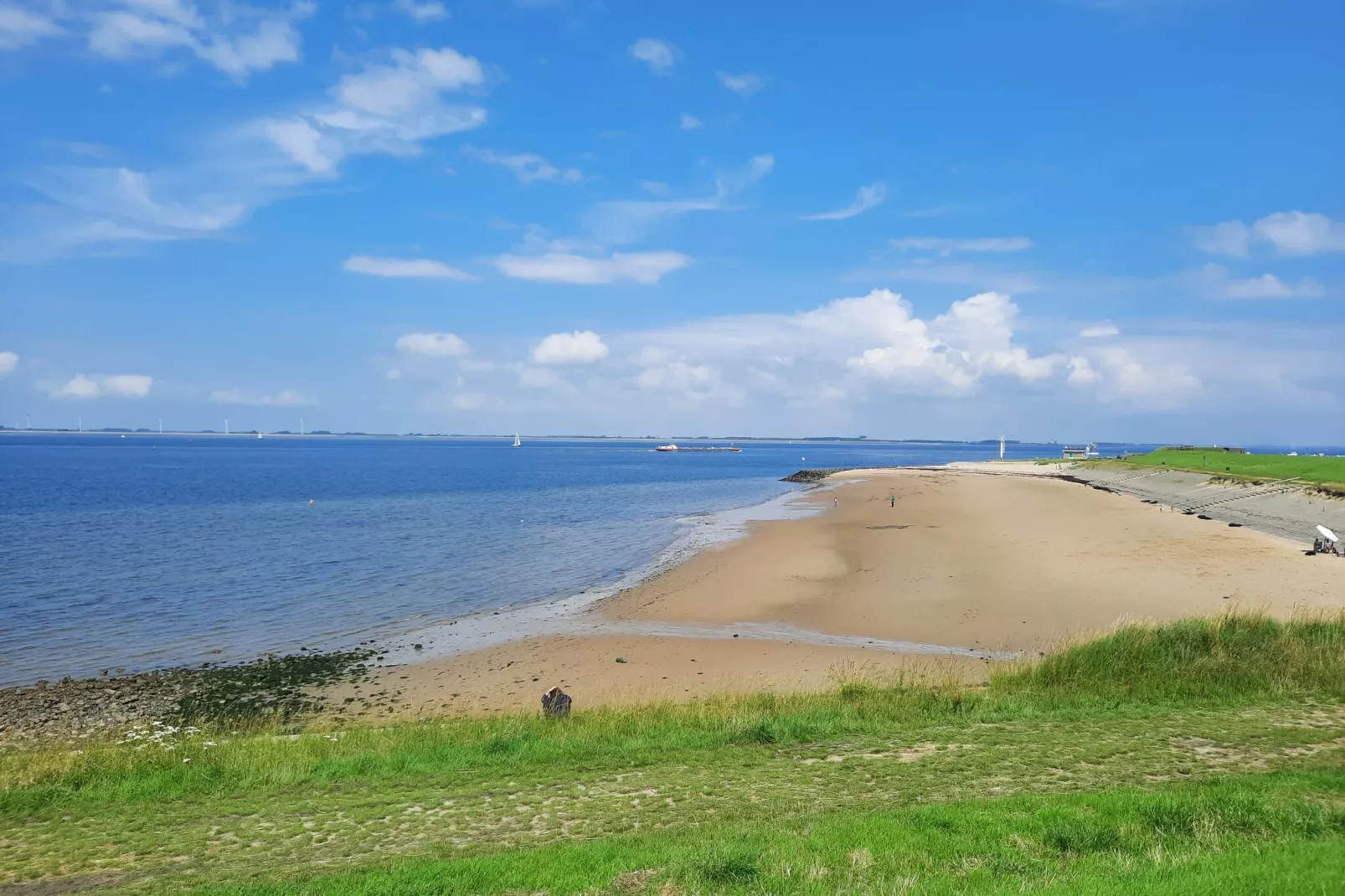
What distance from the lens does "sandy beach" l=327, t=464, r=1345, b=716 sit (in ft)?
68.5

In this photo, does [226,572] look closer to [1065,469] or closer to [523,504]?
[523,504]

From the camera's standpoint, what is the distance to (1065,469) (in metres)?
114

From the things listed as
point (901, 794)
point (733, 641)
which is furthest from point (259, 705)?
point (901, 794)

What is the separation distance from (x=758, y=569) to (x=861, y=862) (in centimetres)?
3089

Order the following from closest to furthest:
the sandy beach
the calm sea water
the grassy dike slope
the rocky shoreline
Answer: the grassy dike slope → the rocky shoreline → the sandy beach → the calm sea water

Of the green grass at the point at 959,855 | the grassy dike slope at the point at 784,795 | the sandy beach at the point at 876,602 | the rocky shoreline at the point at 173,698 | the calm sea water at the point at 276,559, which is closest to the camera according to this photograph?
the green grass at the point at 959,855

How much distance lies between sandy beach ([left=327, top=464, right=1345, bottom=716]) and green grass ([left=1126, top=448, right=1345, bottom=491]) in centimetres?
2001

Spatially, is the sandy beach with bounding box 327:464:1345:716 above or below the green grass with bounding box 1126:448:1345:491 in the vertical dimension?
below

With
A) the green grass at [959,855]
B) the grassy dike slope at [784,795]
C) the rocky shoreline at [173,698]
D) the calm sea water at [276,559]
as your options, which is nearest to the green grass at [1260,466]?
the calm sea water at [276,559]

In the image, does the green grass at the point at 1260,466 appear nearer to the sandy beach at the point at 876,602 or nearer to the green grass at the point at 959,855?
the sandy beach at the point at 876,602

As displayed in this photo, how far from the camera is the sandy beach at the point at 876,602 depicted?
20.9 meters

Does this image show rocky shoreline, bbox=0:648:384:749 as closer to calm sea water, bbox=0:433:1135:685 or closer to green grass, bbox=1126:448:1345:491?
calm sea water, bbox=0:433:1135:685

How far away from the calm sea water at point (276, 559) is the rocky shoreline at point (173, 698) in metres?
1.79

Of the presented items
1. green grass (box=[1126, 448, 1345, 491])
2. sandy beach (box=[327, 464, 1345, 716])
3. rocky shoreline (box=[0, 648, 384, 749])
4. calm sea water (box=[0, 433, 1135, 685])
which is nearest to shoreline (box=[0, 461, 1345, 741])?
sandy beach (box=[327, 464, 1345, 716])
